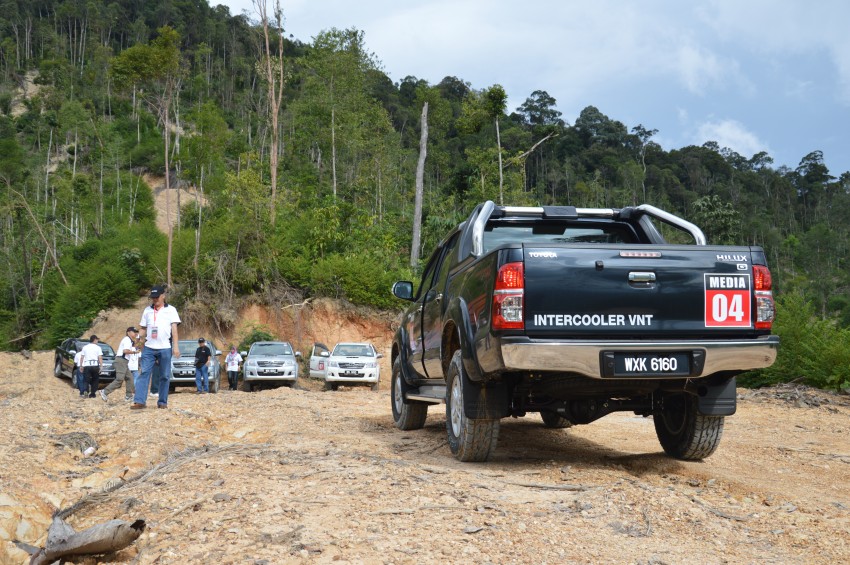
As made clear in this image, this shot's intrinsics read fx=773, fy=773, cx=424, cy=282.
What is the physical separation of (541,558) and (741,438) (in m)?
6.37

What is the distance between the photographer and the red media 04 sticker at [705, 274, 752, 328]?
219 inches

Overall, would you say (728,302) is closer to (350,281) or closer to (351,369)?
(351,369)

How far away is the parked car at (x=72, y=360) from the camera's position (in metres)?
24.6

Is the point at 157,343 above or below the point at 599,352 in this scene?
below

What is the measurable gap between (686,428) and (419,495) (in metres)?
2.85

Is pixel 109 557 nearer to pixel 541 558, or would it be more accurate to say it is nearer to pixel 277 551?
pixel 277 551

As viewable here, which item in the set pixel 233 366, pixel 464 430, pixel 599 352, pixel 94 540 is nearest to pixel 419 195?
pixel 233 366

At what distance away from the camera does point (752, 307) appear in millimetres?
5590

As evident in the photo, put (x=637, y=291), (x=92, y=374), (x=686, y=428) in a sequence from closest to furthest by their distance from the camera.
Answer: (x=637, y=291) < (x=686, y=428) < (x=92, y=374)

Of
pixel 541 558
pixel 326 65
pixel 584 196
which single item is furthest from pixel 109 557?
pixel 584 196

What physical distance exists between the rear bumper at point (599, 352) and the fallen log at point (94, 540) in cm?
257

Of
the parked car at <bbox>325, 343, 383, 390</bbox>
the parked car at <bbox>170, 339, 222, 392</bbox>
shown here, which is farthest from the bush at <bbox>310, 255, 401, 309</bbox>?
the parked car at <bbox>170, 339, 222, 392</bbox>

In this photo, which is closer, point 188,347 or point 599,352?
point 599,352

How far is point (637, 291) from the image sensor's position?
5480 millimetres
